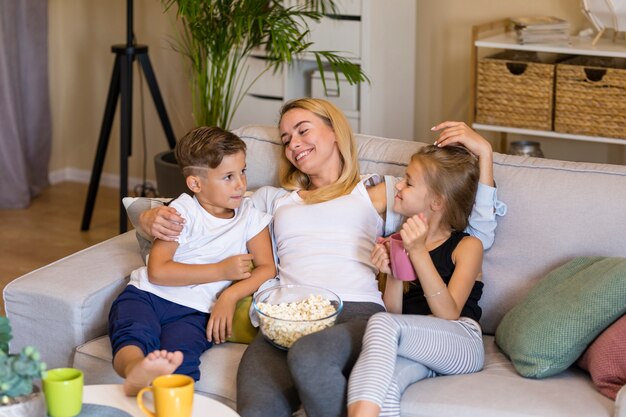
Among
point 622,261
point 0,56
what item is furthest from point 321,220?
point 0,56

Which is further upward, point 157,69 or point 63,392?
point 157,69

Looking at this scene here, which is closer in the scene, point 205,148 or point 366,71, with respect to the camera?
point 205,148

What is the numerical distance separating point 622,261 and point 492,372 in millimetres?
360

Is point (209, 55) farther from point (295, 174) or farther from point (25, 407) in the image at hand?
point (25, 407)

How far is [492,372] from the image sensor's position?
2.12 meters

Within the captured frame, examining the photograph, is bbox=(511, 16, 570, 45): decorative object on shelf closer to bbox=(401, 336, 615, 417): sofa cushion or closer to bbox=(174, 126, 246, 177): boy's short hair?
bbox=(174, 126, 246, 177): boy's short hair

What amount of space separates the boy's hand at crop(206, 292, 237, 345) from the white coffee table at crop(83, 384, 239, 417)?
0.40 meters

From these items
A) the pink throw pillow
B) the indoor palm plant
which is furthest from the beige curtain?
the pink throw pillow

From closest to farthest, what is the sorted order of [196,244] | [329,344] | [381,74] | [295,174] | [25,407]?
[25,407] < [329,344] < [196,244] < [295,174] < [381,74]

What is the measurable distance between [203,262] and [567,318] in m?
0.87

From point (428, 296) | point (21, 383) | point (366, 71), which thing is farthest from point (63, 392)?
point (366, 71)

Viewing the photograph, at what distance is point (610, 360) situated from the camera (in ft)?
6.50

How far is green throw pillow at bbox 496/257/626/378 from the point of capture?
79.9 inches

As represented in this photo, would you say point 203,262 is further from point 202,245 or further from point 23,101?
point 23,101
